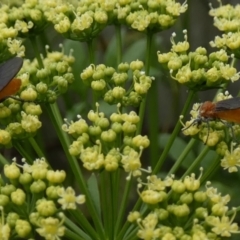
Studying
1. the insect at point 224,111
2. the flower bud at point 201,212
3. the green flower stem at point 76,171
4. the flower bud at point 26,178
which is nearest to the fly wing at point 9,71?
the green flower stem at point 76,171

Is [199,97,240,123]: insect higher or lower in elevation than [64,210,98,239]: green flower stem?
higher

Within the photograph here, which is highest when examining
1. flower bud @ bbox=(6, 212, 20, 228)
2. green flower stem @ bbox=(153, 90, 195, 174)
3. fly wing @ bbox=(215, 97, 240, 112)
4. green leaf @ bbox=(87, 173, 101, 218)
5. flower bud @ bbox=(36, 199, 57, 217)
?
flower bud @ bbox=(36, 199, 57, 217)

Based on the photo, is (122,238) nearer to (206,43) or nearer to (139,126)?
(139,126)

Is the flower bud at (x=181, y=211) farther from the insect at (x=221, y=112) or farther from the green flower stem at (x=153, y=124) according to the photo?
the green flower stem at (x=153, y=124)

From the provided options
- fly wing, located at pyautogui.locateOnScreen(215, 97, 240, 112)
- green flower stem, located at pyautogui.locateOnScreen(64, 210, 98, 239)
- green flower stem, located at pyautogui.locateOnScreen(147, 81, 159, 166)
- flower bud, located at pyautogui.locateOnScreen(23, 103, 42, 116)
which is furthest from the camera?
green flower stem, located at pyautogui.locateOnScreen(147, 81, 159, 166)

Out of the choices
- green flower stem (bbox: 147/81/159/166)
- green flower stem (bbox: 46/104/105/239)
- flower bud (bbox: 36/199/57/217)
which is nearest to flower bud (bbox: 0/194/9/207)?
flower bud (bbox: 36/199/57/217)

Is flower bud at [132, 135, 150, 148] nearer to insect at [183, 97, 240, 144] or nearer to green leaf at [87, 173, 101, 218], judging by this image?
insect at [183, 97, 240, 144]

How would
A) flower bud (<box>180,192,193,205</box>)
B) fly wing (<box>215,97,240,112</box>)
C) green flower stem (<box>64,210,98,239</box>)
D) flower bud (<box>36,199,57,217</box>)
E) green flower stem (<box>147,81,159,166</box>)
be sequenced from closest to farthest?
flower bud (<box>36,199,57,217</box>)
flower bud (<box>180,192,193,205</box>)
green flower stem (<box>64,210,98,239</box>)
fly wing (<box>215,97,240,112</box>)
green flower stem (<box>147,81,159,166</box>)

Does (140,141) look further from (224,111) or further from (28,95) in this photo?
(28,95)

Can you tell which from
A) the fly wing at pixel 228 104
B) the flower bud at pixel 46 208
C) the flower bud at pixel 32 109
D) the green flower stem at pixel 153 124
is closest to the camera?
the flower bud at pixel 46 208

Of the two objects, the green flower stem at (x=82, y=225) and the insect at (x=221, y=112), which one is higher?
the insect at (x=221, y=112)
